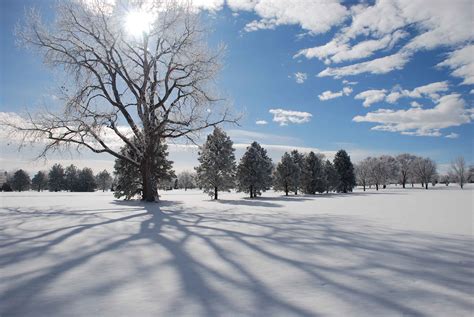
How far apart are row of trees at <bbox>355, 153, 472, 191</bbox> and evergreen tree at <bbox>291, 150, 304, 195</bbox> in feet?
173

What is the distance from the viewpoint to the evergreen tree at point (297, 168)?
49.5m

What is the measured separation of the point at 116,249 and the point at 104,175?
14391 centimetres

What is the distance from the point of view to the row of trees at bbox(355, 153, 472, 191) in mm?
99750

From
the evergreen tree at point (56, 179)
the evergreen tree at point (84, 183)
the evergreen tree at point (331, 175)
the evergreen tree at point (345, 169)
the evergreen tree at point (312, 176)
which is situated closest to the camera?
the evergreen tree at point (312, 176)

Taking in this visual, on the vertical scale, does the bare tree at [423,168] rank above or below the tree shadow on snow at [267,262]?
above

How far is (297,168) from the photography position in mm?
49562

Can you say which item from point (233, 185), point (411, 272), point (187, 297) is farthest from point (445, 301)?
point (233, 185)

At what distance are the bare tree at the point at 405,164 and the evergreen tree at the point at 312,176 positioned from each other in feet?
241

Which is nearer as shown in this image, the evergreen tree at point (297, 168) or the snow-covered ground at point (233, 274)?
the snow-covered ground at point (233, 274)

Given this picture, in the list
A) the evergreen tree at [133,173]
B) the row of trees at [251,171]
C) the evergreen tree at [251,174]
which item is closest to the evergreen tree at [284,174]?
the row of trees at [251,171]

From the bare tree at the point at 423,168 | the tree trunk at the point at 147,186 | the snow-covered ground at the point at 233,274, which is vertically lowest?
the snow-covered ground at the point at 233,274

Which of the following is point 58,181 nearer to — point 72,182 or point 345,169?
point 72,182

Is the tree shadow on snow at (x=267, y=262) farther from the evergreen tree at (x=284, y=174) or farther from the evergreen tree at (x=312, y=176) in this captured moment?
the evergreen tree at (x=312, y=176)

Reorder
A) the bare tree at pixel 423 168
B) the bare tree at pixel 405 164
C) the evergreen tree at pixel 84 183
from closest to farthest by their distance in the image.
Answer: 1. the evergreen tree at pixel 84 183
2. the bare tree at pixel 423 168
3. the bare tree at pixel 405 164
